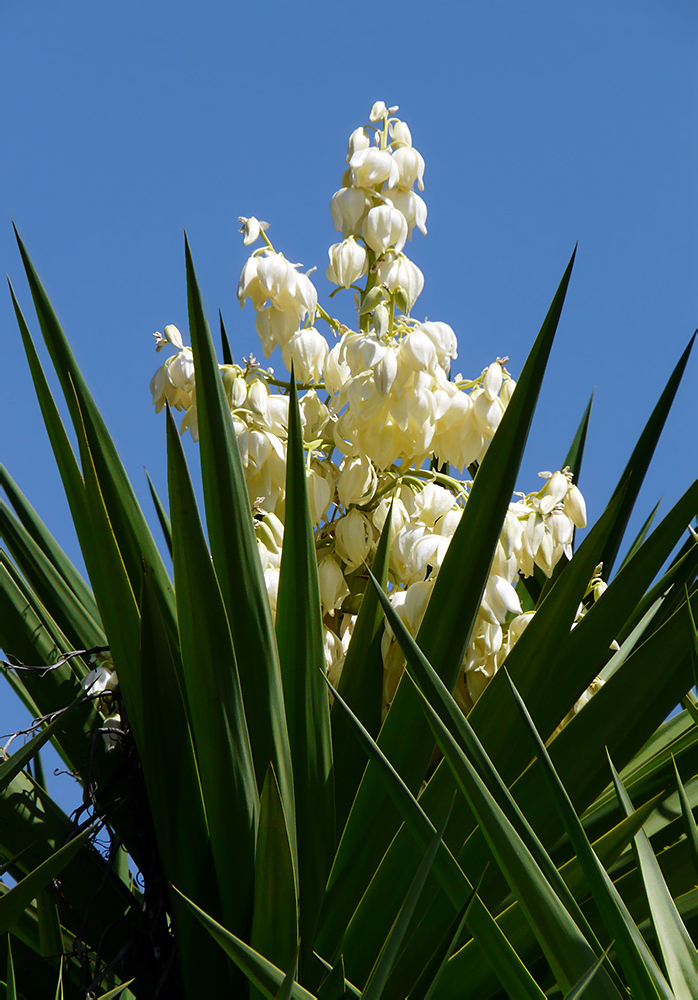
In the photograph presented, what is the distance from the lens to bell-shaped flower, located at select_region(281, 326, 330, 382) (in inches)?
49.7

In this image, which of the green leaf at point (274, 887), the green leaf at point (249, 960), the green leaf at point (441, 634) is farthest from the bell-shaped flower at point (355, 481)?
the green leaf at point (249, 960)

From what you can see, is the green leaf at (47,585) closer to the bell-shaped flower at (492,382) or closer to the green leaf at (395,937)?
the bell-shaped flower at (492,382)

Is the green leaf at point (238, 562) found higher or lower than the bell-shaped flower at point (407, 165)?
lower

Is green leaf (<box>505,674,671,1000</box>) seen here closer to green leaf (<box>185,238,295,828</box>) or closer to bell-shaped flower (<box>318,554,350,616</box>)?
green leaf (<box>185,238,295,828</box>)

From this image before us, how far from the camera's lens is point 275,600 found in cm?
110

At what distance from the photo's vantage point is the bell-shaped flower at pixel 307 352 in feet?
4.14

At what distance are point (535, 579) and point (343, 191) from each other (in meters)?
0.89

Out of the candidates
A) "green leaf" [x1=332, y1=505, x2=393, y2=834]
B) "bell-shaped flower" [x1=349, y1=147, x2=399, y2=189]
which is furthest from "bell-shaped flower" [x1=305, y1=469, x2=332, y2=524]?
"bell-shaped flower" [x1=349, y1=147, x2=399, y2=189]

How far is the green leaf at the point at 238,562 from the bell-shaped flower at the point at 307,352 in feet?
1.25

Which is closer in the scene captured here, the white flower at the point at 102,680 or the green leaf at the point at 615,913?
the green leaf at the point at 615,913

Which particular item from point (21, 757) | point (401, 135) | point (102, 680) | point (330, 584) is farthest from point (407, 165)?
point (21, 757)

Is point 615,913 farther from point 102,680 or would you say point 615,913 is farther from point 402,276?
point 402,276

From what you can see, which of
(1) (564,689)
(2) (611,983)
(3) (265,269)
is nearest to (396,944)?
(2) (611,983)

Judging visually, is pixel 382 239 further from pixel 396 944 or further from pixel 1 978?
pixel 1 978
